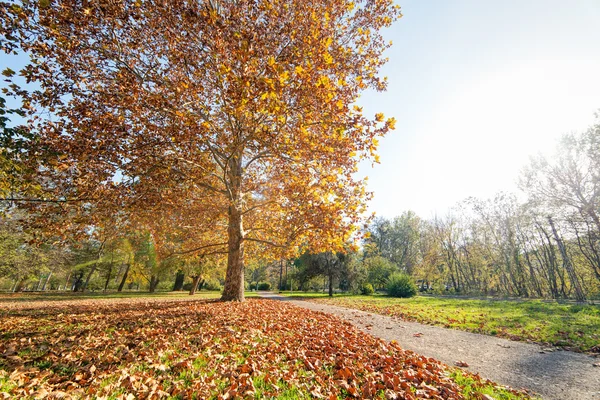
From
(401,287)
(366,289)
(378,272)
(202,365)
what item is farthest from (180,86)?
(378,272)

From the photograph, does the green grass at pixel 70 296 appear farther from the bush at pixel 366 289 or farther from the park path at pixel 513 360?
the park path at pixel 513 360

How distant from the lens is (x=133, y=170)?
23.9 ft

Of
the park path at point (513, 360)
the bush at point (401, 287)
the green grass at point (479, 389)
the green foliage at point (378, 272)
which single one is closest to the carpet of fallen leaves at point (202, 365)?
the green grass at point (479, 389)

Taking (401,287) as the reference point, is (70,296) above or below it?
below

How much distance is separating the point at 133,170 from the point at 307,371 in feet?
22.7

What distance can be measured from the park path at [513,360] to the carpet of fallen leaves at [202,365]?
87cm

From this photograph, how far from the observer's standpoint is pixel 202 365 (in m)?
3.82

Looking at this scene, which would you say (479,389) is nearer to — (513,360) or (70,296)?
(513,360)

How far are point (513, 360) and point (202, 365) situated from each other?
20.6 feet

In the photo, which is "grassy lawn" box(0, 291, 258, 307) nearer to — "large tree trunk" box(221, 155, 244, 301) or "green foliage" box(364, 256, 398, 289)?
"large tree trunk" box(221, 155, 244, 301)

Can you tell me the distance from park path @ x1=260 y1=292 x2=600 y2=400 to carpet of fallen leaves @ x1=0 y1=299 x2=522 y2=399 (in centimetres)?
87

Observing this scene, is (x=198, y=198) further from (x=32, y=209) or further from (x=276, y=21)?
(x=276, y=21)

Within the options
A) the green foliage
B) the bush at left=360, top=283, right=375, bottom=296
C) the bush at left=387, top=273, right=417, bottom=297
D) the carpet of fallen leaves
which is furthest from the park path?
the green foliage

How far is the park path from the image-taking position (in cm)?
409
